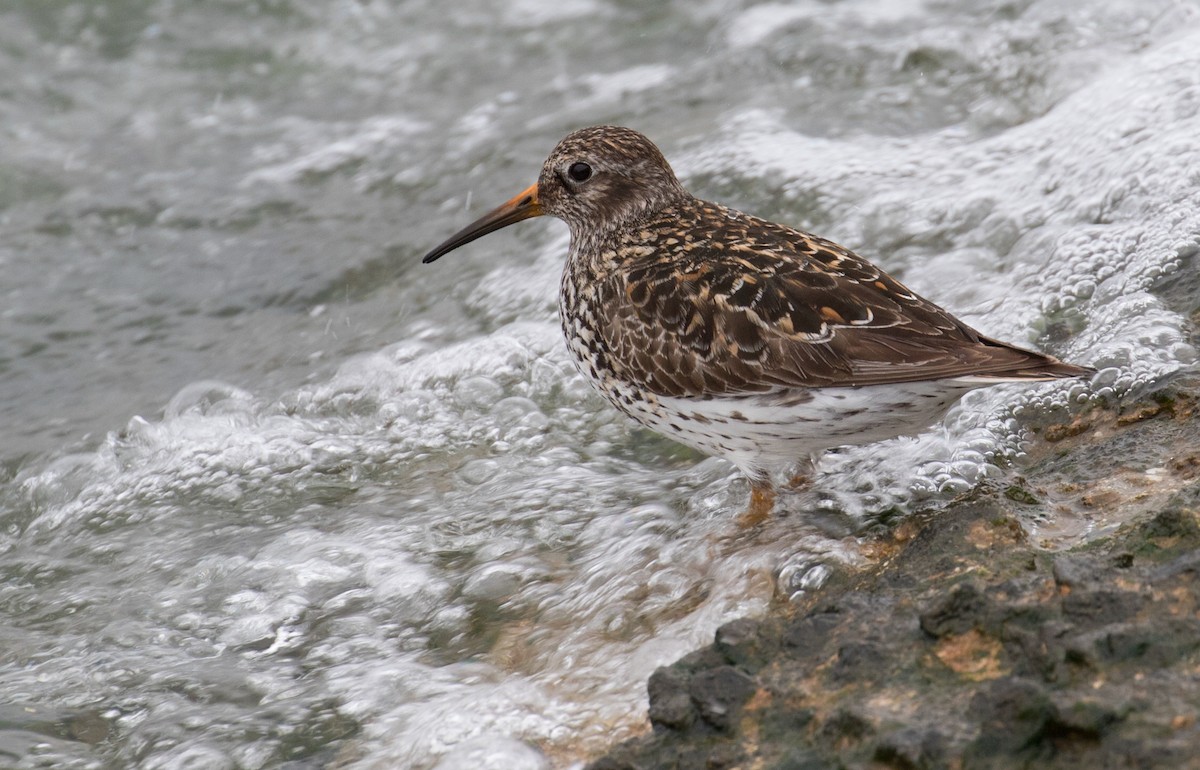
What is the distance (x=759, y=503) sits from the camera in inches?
218

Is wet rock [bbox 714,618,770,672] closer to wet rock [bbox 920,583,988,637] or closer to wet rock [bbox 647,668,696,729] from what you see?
wet rock [bbox 647,668,696,729]

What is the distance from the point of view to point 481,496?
6.28m

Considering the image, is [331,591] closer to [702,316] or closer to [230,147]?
[702,316]

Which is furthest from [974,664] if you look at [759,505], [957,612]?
[759,505]

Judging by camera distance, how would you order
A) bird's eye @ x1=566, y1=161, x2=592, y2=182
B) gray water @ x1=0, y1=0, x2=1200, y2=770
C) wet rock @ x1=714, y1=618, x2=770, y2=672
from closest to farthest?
wet rock @ x1=714, y1=618, x2=770, y2=672, gray water @ x1=0, y1=0, x2=1200, y2=770, bird's eye @ x1=566, y1=161, x2=592, y2=182

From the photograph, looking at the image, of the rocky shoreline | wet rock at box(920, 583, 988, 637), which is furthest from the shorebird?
wet rock at box(920, 583, 988, 637)

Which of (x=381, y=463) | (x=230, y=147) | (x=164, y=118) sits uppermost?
(x=164, y=118)

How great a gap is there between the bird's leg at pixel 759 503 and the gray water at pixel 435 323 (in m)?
0.10

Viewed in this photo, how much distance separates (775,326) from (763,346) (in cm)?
10

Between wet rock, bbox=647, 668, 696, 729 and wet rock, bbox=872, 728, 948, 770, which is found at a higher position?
wet rock, bbox=647, 668, 696, 729

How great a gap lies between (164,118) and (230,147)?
3.10ft

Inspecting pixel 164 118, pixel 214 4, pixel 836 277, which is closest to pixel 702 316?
pixel 836 277

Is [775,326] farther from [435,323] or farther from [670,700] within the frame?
[435,323]

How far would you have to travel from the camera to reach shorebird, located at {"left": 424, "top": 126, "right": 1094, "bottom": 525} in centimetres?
490
